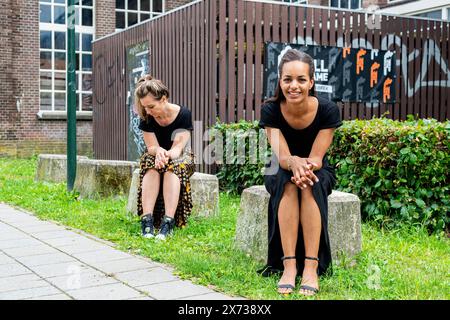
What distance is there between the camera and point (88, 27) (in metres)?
17.5

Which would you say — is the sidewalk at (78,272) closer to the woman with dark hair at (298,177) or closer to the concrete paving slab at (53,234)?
the concrete paving slab at (53,234)

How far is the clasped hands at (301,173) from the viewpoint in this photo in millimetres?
3508

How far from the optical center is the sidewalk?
3.39 meters

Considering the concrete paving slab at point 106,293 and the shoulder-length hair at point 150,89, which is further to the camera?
the shoulder-length hair at point 150,89

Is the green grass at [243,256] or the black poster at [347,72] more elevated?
the black poster at [347,72]

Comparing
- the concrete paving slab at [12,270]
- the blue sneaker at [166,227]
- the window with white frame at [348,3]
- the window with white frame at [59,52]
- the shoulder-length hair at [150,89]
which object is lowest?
the concrete paving slab at [12,270]

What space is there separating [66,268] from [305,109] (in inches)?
76.8

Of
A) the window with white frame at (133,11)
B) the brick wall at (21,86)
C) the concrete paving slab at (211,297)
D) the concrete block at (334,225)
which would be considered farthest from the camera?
the window with white frame at (133,11)

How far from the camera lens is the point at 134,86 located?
12.4m

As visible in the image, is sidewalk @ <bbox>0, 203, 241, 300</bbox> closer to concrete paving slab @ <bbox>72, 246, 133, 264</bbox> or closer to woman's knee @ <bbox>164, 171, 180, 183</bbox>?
concrete paving slab @ <bbox>72, 246, 133, 264</bbox>

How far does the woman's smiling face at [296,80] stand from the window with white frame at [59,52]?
14.3 metres

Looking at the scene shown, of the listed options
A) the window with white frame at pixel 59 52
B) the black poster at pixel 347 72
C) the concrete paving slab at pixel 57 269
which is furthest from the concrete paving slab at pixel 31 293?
the window with white frame at pixel 59 52

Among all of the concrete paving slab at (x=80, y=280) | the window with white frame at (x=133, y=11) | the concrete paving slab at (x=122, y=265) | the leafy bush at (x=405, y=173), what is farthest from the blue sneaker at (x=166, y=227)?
the window with white frame at (x=133, y=11)

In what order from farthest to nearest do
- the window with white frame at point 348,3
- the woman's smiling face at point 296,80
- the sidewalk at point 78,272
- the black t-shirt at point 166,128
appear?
the window with white frame at point 348,3
the black t-shirt at point 166,128
the woman's smiling face at point 296,80
the sidewalk at point 78,272
